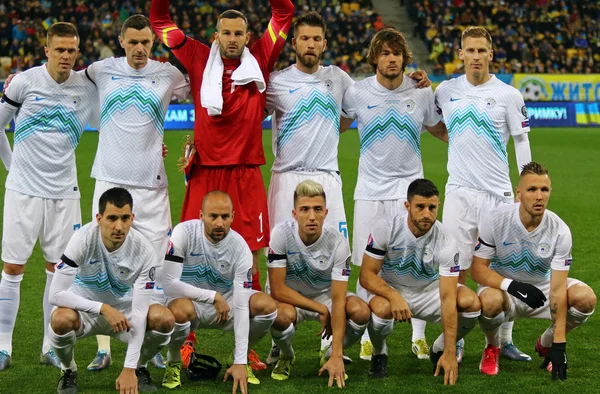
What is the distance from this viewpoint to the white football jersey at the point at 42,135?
6.26 metres

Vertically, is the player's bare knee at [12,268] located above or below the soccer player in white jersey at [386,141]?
below

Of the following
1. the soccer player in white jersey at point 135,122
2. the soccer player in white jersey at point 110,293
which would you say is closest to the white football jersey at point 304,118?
the soccer player in white jersey at point 135,122

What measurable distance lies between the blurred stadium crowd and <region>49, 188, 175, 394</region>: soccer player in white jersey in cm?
2348

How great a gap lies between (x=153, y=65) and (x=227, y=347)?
2.10 metres

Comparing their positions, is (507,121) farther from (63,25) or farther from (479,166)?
(63,25)

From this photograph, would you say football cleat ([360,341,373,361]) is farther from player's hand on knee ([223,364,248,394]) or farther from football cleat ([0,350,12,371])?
football cleat ([0,350,12,371])

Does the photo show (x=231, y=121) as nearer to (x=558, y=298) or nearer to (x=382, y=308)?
(x=382, y=308)

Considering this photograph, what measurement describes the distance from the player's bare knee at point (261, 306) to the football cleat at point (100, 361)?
1122 mm

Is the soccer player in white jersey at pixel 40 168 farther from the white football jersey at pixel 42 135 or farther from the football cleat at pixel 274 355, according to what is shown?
the football cleat at pixel 274 355

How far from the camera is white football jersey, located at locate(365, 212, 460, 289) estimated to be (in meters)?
5.89

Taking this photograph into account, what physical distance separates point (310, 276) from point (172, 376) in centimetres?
110

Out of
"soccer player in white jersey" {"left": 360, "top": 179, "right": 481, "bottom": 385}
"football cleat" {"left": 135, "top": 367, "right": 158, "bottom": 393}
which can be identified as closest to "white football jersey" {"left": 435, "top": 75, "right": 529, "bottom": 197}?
"soccer player in white jersey" {"left": 360, "top": 179, "right": 481, "bottom": 385}

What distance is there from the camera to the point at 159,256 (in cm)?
656

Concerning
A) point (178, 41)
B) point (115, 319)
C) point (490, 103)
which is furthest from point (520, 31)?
point (115, 319)
